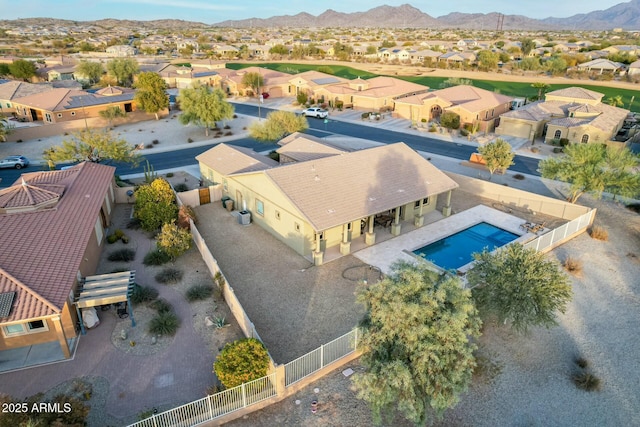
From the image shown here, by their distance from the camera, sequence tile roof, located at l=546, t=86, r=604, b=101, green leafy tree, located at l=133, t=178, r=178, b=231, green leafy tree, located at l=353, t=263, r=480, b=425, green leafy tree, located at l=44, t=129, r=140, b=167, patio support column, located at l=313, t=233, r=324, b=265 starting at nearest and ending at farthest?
green leafy tree, located at l=353, t=263, r=480, b=425 → patio support column, located at l=313, t=233, r=324, b=265 → green leafy tree, located at l=133, t=178, r=178, b=231 → green leafy tree, located at l=44, t=129, r=140, b=167 → tile roof, located at l=546, t=86, r=604, b=101

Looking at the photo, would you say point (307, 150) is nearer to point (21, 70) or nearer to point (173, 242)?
point (173, 242)

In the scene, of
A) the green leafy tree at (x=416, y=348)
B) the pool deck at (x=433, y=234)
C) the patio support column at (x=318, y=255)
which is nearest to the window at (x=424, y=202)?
the pool deck at (x=433, y=234)

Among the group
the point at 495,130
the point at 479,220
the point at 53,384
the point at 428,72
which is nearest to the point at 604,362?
the point at 479,220

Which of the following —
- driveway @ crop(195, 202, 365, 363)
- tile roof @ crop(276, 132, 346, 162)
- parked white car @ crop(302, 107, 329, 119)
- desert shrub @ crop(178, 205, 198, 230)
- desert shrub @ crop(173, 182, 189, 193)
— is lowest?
driveway @ crop(195, 202, 365, 363)

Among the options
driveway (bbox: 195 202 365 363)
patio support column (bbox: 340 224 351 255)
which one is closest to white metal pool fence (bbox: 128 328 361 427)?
driveway (bbox: 195 202 365 363)

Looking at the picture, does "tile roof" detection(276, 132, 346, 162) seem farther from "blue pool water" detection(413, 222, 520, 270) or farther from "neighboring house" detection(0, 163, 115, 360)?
"neighboring house" detection(0, 163, 115, 360)

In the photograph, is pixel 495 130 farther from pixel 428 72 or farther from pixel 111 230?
pixel 428 72

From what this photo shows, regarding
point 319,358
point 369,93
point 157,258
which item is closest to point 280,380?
point 319,358
